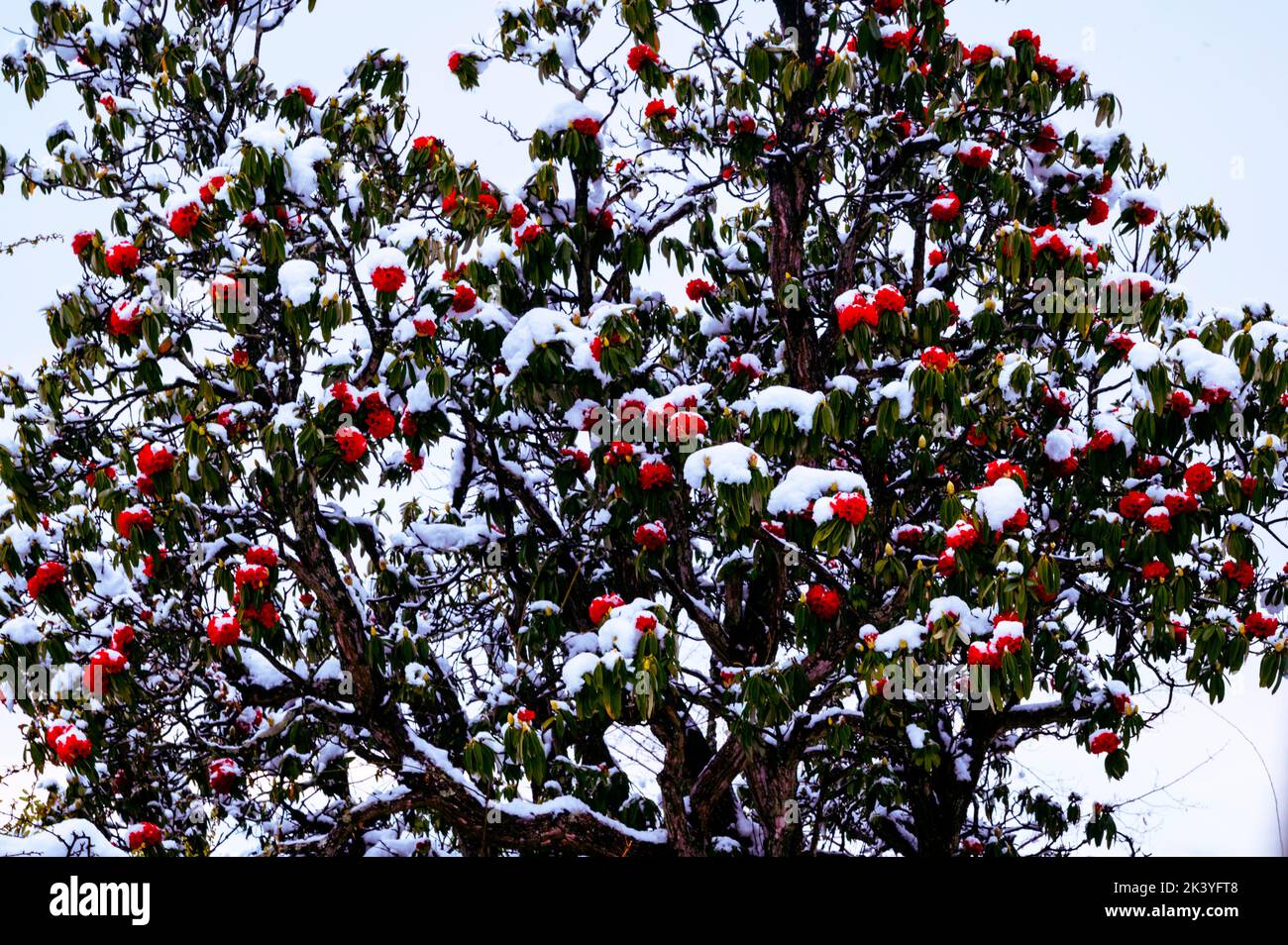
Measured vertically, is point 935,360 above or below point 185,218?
below

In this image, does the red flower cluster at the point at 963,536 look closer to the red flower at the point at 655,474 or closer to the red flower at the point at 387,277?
the red flower at the point at 655,474

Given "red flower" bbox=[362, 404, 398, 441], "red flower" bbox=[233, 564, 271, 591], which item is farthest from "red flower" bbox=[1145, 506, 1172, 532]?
"red flower" bbox=[233, 564, 271, 591]

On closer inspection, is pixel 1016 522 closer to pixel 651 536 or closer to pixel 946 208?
pixel 651 536

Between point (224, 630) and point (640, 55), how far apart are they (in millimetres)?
3533

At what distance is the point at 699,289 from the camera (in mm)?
6844

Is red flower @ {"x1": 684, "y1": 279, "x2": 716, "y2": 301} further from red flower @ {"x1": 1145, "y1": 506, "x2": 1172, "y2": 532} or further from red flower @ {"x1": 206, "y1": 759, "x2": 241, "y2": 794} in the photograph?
red flower @ {"x1": 206, "y1": 759, "x2": 241, "y2": 794}

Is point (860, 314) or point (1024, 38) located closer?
point (860, 314)

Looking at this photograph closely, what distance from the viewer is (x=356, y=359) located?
18.6 ft

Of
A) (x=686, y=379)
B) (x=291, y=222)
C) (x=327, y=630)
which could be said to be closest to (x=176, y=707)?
(x=327, y=630)

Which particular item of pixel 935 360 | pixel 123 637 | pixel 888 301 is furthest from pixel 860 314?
pixel 123 637

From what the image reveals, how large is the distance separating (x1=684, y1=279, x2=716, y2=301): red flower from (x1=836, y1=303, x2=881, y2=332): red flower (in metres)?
1.56
